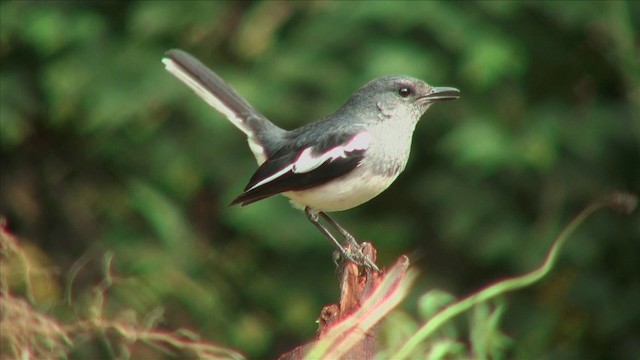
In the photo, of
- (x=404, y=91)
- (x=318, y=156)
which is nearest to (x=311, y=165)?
(x=318, y=156)

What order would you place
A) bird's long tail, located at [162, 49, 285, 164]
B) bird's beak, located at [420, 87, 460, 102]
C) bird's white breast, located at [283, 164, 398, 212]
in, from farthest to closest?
1. bird's long tail, located at [162, 49, 285, 164]
2. bird's beak, located at [420, 87, 460, 102]
3. bird's white breast, located at [283, 164, 398, 212]

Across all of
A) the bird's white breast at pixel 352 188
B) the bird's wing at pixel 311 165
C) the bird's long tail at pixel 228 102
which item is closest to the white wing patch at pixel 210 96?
the bird's long tail at pixel 228 102

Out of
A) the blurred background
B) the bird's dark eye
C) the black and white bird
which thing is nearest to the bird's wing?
the black and white bird

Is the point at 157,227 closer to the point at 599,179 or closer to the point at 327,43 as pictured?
the point at 327,43

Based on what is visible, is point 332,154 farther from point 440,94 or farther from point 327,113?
point 327,113

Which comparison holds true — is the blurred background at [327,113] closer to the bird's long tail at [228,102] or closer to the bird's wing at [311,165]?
the bird's long tail at [228,102]

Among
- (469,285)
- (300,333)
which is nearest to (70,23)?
(300,333)

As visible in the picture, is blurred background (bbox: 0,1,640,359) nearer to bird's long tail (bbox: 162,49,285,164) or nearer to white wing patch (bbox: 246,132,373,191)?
bird's long tail (bbox: 162,49,285,164)
